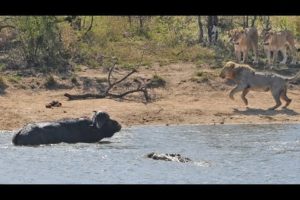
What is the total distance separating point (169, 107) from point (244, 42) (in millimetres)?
4849

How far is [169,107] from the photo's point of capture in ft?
56.3

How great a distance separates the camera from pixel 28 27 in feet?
66.5

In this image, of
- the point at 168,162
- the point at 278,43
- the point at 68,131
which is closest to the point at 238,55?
the point at 278,43

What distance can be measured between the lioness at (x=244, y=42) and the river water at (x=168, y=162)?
5405 mm

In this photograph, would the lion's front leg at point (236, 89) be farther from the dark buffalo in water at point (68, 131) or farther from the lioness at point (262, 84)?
the dark buffalo in water at point (68, 131)

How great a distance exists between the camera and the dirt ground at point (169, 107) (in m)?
16.0

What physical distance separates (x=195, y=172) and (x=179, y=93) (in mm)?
7217

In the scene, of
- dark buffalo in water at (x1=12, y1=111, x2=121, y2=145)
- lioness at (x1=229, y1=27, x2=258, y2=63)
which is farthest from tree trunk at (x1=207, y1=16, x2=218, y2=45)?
dark buffalo in water at (x1=12, y1=111, x2=121, y2=145)

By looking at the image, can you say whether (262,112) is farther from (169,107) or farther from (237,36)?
(237,36)

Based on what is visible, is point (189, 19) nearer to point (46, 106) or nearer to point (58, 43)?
point (58, 43)

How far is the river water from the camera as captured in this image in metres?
10.5

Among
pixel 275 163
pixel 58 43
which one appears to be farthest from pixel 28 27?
pixel 275 163

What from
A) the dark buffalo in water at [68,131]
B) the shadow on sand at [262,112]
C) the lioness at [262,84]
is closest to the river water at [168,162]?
the dark buffalo in water at [68,131]

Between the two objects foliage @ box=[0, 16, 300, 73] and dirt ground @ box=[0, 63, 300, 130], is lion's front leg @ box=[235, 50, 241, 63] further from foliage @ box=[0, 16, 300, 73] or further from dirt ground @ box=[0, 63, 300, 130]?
dirt ground @ box=[0, 63, 300, 130]
